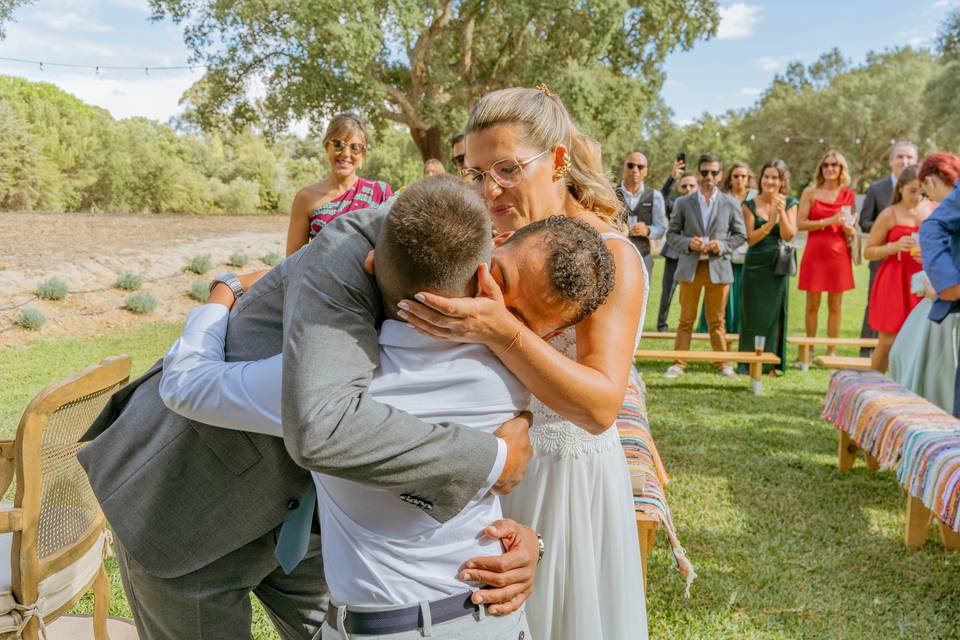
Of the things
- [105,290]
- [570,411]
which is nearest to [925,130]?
[105,290]

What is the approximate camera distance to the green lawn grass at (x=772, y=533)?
3592 mm

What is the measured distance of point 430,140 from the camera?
869 inches

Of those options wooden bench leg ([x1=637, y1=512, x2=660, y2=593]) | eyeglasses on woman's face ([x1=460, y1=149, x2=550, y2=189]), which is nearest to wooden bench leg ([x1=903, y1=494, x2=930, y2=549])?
wooden bench leg ([x1=637, y1=512, x2=660, y2=593])

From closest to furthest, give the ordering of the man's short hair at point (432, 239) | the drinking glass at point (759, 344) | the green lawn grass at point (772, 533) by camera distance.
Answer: the man's short hair at point (432, 239)
the green lawn grass at point (772, 533)
the drinking glass at point (759, 344)

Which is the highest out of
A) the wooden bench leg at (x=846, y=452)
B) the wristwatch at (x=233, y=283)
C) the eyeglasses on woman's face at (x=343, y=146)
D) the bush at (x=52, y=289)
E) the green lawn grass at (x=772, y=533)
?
the eyeglasses on woman's face at (x=343, y=146)

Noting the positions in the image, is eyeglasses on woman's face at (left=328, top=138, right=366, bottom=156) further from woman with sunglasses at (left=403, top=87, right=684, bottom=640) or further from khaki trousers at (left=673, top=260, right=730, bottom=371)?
khaki trousers at (left=673, top=260, right=730, bottom=371)

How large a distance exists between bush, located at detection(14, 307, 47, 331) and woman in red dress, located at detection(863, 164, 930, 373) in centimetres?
890

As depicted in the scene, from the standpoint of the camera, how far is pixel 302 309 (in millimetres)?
1223

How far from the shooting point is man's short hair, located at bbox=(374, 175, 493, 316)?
1164 millimetres

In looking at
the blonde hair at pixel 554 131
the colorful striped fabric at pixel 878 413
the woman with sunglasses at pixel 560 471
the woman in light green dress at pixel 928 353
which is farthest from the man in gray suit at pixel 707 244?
the woman with sunglasses at pixel 560 471

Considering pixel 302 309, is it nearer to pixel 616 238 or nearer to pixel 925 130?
pixel 616 238

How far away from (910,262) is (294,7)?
15577mm

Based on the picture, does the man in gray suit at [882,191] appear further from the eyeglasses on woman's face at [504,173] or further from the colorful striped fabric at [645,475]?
the eyeglasses on woman's face at [504,173]

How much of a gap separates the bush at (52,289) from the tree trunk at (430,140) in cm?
1425
